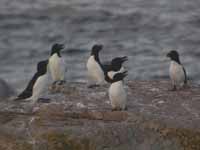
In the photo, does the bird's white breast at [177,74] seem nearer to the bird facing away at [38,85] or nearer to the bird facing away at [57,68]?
the bird facing away at [57,68]

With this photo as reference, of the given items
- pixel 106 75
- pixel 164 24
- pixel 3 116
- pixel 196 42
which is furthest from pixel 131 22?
pixel 3 116

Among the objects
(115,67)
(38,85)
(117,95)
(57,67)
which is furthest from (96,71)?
(117,95)

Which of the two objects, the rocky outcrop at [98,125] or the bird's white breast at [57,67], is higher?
the bird's white breast at [57,67]

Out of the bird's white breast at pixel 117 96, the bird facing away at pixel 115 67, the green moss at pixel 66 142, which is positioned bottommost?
the green moss at pixel 66 142

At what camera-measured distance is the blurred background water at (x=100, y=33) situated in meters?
28.9

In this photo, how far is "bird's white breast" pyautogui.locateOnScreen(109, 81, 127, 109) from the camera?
14148 millimetres

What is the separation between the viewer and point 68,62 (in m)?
29.6

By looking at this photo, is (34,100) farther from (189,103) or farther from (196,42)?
(196,42)

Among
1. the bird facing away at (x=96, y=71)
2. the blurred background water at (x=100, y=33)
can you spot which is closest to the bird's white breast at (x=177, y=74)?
the bird facing away at (x=96, y=71)

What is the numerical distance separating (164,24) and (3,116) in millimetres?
22440

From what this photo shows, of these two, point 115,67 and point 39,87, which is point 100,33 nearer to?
point 115,67

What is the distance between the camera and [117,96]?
46.4ft

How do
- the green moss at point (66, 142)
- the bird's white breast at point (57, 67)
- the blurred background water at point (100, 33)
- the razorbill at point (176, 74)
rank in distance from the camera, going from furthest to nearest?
the blurred background water at point (100, 33)
the razorbill at point (176, 74)
the bird's white breast at point (57, 67)
the green moss at point (66, 142)

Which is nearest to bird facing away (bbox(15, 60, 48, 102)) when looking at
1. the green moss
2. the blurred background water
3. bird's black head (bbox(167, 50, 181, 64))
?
the green moss
